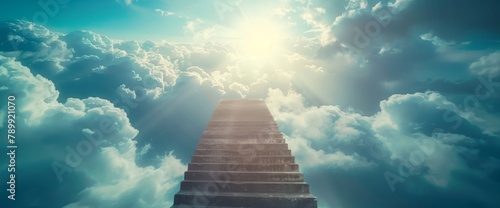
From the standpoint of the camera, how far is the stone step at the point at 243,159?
34.2ft

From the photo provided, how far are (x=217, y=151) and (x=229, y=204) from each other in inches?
107

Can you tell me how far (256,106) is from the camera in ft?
51.1

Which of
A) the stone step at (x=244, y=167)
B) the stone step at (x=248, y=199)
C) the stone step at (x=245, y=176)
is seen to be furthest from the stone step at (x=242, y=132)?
the stone step at (x=248, y=199)

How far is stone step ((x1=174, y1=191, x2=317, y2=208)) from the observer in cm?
875

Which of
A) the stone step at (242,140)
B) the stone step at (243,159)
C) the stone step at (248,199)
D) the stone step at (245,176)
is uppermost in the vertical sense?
the stone step at (242,140)

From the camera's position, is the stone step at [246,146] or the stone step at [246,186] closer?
the stone step at [246,186]

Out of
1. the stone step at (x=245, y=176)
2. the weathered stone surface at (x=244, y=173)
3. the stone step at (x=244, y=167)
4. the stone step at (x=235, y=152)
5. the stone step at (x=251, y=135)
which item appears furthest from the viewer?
the stone step at (x=251, y=135)

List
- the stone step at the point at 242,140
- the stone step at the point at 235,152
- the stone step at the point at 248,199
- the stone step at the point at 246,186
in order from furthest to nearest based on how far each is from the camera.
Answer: the stone step at the point at 242,140 → the stone step at the point at 235,152 → the stone step at the point at 246,186 → the stone step at the point at 248,199

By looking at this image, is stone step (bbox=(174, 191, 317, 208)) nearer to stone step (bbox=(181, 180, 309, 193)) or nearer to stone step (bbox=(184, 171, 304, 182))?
stone step (bbox=(181, 180, 309, 193))

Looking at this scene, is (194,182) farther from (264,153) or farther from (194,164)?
(264,153)

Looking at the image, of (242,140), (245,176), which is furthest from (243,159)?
(242,140)

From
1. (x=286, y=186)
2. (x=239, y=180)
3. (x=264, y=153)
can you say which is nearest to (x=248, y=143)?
(x=264, y=153)

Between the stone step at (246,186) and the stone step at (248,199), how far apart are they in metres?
0.21

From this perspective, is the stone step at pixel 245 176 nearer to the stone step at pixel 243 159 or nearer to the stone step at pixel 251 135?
the stone step at pixel 243 159
